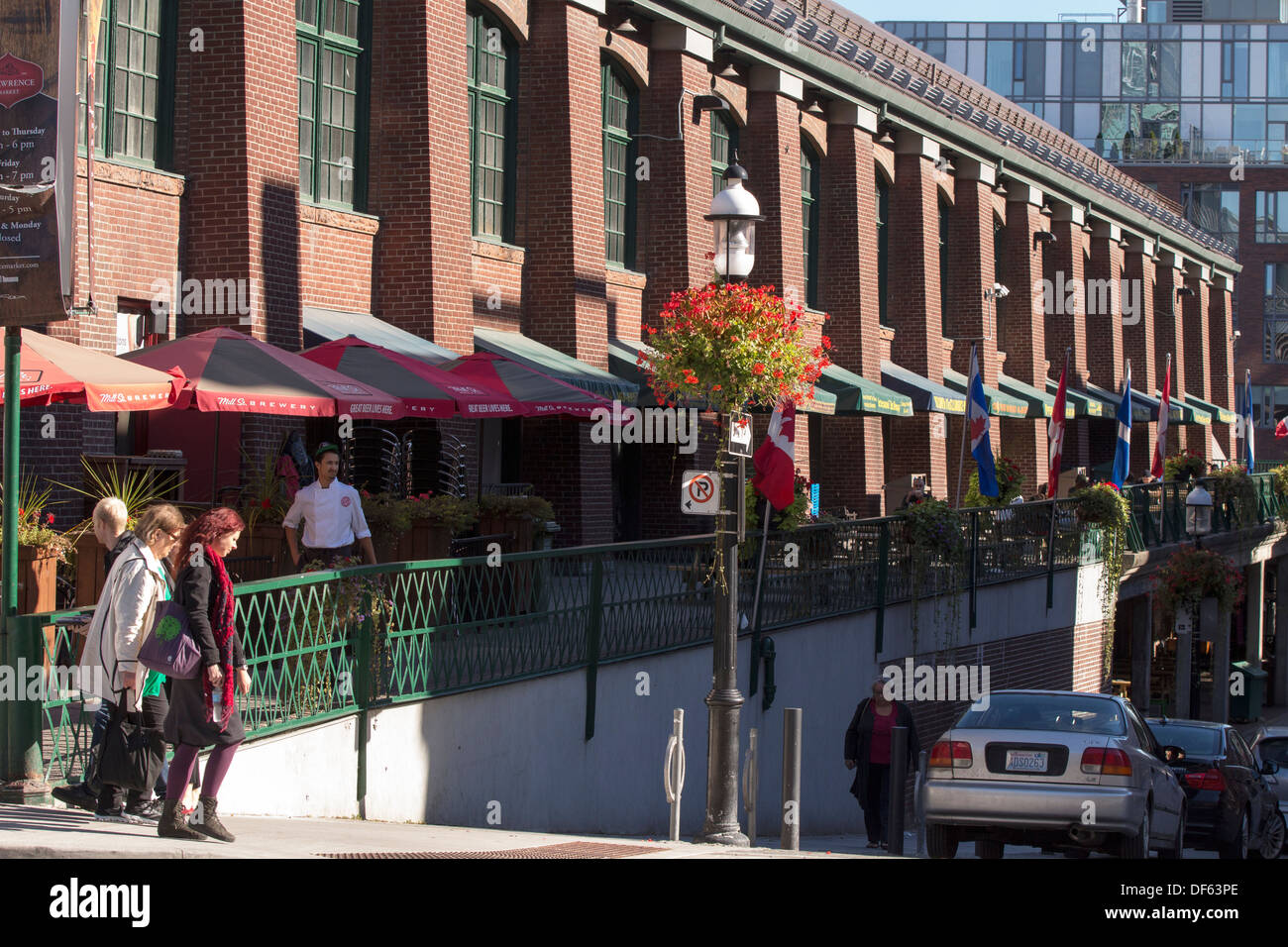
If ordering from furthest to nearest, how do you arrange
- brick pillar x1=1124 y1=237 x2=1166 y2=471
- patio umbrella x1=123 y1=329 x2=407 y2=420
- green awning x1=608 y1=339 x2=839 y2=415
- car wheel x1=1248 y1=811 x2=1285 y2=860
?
brick pillar x1=1124 y1=237 x2=1166 y2=471 < green awning x1=608 y1=339 x2=839 y2=415 < car wheel x1=1248 y1=811 x2=1285 y2=860 < patio umbrella x1=123 y1=329 x2=407 y2=420

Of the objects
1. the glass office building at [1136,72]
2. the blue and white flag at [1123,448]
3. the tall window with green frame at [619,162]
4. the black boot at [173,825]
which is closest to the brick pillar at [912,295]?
the blue and white flag at [1123,448]

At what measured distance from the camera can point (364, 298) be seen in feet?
63.0

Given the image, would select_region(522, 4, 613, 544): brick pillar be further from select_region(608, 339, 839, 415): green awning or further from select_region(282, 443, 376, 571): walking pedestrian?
select_region(282, 443, 376, 571): walking pedestrian

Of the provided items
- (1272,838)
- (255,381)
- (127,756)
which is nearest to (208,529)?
(127,756)

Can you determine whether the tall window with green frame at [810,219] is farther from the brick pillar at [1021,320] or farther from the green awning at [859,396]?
the brick pillar at [1021,320]

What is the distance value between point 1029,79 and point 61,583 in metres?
76.0

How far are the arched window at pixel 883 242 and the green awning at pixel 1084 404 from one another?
798cm

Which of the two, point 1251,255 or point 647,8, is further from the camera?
point 1251,255

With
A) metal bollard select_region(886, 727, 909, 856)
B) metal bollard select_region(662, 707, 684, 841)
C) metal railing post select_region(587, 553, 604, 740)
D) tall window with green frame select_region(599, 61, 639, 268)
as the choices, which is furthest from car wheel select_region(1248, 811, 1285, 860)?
tall window with green frame select_region(599, 61, 639, 268)

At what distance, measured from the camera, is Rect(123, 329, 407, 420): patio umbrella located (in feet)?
39.8

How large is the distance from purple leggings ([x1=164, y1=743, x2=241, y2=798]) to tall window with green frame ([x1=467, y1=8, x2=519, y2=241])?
13609 mm

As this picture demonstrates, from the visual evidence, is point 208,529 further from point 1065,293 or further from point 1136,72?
point 1136,72
